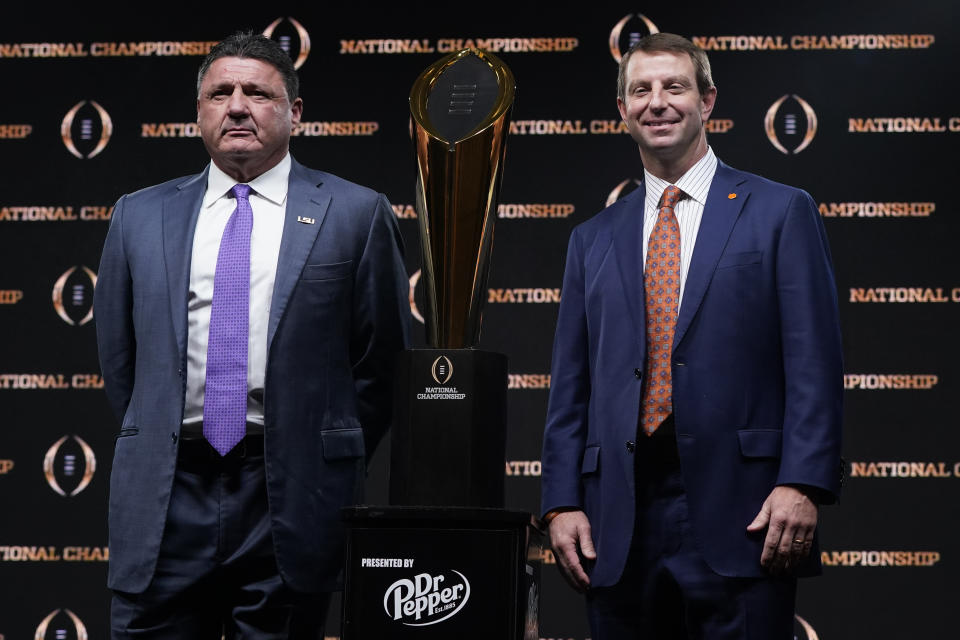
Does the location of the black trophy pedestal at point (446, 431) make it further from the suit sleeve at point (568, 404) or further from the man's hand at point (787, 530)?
the man's hand at point (787, 530)

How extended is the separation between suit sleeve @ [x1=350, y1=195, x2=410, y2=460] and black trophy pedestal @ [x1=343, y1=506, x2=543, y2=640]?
1.35 ft

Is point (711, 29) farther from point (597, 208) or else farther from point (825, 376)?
point (825, 376)

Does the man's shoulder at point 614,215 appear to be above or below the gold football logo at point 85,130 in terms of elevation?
below

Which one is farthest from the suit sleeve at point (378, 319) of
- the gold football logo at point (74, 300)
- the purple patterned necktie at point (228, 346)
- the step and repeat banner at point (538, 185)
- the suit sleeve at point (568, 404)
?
the gold football logo at point (74, 300)

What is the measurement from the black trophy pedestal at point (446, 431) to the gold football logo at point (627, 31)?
2.37m

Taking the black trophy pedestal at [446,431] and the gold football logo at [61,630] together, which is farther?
the gold football logo at [61,630]

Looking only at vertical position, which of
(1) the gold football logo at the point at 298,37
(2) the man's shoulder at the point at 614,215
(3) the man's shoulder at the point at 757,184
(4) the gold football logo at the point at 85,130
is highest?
(1) the gold football logo at the point at 298,37

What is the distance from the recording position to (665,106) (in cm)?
248

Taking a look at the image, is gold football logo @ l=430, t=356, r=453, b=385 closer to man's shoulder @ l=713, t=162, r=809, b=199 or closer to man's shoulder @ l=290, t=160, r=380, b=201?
man's shoulder @ l=290, t=160, r=380, b=201

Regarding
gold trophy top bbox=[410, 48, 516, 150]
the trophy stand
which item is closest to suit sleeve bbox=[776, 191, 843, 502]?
the trophy stand

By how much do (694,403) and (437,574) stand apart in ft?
1.95

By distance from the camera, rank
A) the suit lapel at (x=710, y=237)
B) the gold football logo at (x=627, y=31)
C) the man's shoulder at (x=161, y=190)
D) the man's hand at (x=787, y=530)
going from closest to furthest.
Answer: the man's hand at (x=787, y=530) < the suit lapel at (x=710, y=237) < the man's shoulder at (x=161, y=190) < the gold football logo at (x=627, y=31)

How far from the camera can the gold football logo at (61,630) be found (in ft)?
14.3

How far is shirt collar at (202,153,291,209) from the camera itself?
8.63 ft
